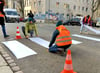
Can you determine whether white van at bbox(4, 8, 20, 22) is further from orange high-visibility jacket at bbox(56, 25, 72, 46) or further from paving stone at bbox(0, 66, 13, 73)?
paving stone at bbox(0, 66, 13, 73)

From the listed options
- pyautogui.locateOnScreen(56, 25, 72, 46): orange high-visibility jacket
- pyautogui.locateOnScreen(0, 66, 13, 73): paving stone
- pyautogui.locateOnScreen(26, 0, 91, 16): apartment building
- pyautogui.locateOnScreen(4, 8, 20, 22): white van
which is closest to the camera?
pyautogui.locateOnScreen(0, 66, 13, 73): paving stone

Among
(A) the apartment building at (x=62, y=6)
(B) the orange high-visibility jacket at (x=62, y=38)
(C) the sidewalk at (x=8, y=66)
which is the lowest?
(C) the sidewalk at (x=8, y=66)

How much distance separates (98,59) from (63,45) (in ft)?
4.42

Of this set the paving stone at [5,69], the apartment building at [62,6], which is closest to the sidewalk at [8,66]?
the paving stone at [5,69]

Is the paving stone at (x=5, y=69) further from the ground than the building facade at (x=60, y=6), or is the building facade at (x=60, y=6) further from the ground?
the building facade at (x=60, y=6)

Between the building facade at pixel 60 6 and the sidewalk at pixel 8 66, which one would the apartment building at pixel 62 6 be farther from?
the sidewalk at pixel 8 66

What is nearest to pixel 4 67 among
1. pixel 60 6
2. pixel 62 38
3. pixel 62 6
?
pixel 62 38

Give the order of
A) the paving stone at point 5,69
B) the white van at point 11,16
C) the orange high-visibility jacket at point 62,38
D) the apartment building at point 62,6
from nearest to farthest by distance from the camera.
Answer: the paving stone at point 5,69, the orange high-visibility jacket at point 62,38, the white van at point 11,16, the apartment building at point 62,6

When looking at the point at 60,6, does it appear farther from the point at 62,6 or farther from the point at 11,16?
the point at 11,16

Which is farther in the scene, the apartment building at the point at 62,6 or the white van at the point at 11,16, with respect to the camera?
the apartment building at the point at 62,6

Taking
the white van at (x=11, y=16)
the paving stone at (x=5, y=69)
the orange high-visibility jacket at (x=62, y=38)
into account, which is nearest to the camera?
the paving stone at (x=5, y=69)

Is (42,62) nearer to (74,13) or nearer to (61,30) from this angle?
(61,30)

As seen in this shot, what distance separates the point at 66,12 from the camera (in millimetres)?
48125

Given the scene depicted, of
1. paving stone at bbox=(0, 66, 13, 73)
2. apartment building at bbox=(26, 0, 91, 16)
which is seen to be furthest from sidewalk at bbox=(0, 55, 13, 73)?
apartment building at bbox=(26, 0, 91, 16)
